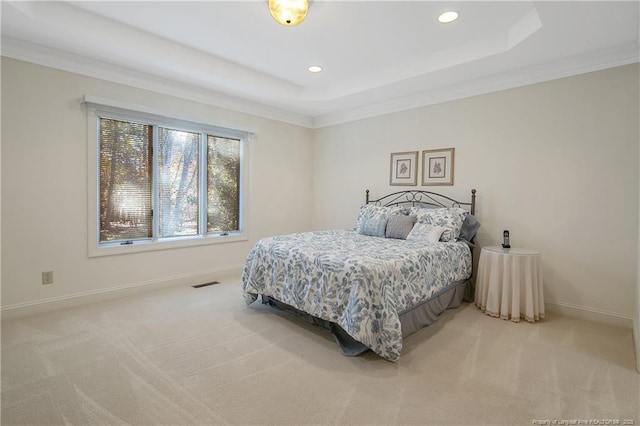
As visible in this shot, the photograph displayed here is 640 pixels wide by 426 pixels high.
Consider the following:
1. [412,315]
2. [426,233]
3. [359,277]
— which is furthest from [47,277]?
[426,233]

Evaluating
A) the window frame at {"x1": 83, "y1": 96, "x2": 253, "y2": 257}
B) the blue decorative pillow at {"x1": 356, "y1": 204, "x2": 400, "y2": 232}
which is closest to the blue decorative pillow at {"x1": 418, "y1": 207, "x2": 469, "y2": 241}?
the blue decorative pillow at {"x1": 356, "y1": 204, "x2": 400, "y2": 232}

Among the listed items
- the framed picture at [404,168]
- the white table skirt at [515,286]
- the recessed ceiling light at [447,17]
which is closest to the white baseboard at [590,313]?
the white table skirt at [515,286]

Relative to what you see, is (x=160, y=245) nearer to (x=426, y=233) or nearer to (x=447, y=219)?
(x=426, y=233)

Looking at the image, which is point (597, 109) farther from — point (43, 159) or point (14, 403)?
point (43, 159)

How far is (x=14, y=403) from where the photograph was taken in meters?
1.72

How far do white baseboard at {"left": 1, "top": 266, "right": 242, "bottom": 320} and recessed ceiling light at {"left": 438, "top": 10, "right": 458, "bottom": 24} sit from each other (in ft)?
12.4

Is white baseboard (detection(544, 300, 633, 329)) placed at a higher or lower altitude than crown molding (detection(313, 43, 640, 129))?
lower

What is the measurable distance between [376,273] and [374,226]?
60.2 inches

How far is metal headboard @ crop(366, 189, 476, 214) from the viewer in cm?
381

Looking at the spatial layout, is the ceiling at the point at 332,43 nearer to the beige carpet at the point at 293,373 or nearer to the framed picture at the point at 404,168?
the framed picture at the point at 404,168

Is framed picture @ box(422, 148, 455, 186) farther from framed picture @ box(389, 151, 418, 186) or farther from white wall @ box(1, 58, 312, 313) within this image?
white wall @ box(1, 58, 312, 313)

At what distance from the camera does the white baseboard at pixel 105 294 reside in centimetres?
292

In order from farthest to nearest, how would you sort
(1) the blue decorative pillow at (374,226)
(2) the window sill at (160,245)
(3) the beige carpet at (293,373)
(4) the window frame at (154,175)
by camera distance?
(1) the blue decorative pillow at (374,226) → (2) the window sill at (160,245) → (4) the window frame at (154,175) → (3) the beige carpet at (293,373)

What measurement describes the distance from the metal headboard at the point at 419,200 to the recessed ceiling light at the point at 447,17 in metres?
1.81
